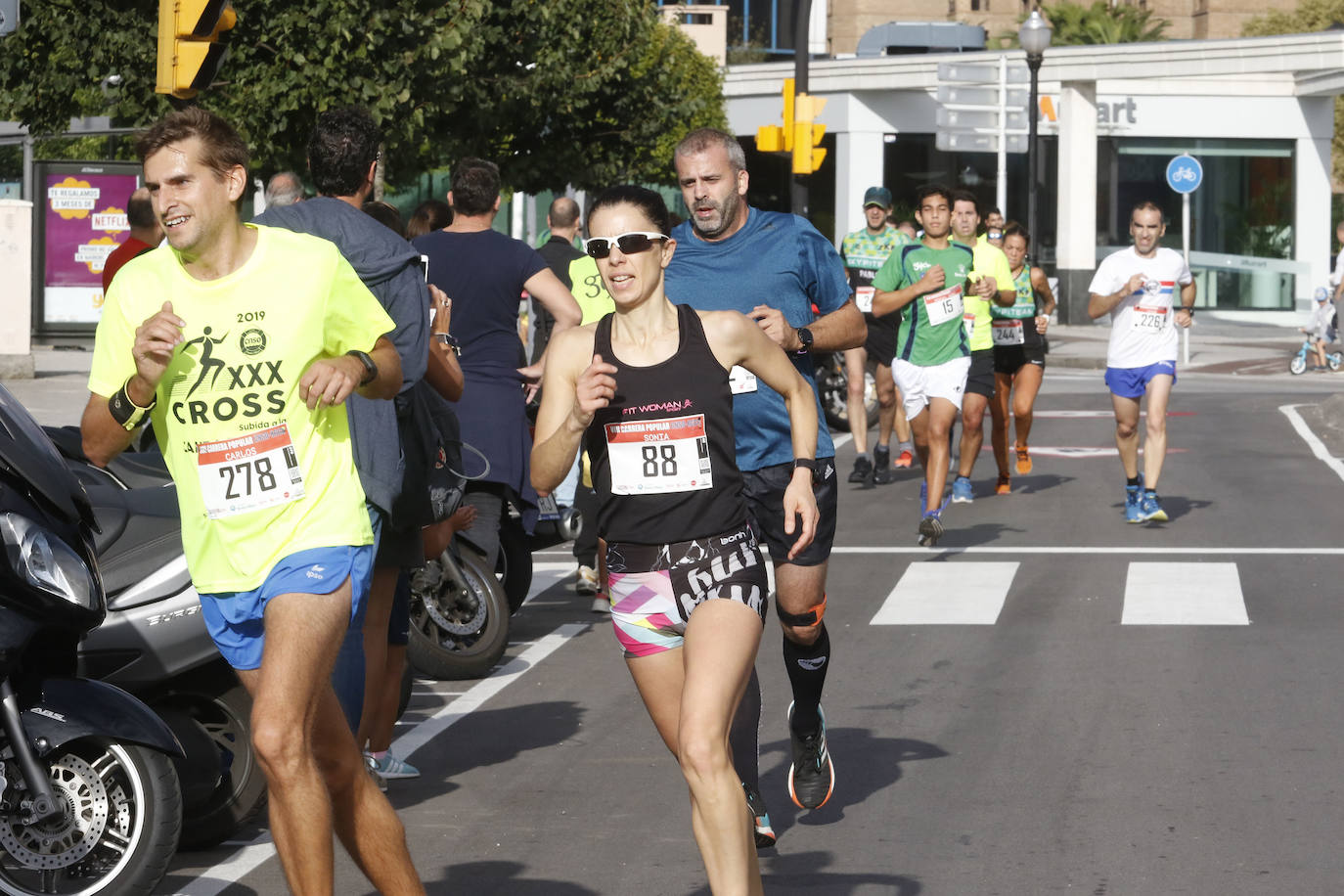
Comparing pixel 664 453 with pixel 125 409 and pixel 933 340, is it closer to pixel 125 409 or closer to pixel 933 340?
pixel 125 409

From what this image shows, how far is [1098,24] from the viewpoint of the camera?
207 feet

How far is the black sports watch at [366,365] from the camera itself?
4.57m

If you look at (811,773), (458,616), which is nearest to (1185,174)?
(458,616)

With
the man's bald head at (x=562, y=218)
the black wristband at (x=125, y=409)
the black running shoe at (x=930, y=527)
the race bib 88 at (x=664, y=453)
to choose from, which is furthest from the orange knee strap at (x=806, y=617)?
the man's bald head at (x=562, y=218)

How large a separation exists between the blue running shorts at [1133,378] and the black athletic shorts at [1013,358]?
7.68 feet

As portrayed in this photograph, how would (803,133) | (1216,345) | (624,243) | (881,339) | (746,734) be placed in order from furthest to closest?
(1216,345), (803,133), (881,339), (746,734), (624,243)

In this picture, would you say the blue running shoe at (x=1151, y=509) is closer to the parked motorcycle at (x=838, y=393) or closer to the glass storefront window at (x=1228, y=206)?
the parked motorcycle at (x=838, y=393)

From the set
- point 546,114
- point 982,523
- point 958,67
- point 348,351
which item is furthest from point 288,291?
point 958,67

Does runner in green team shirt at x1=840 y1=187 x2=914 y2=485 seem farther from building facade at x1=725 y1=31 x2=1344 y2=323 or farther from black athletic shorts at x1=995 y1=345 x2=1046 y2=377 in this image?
building facade at x1=725 y1=31 x2=1344 y2=323

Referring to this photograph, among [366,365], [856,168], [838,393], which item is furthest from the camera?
[856,168]

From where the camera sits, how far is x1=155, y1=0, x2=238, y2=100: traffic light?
10.1 meters

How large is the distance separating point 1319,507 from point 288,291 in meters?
10.6

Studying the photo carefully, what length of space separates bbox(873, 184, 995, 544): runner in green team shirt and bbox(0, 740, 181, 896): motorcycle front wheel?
7.45m

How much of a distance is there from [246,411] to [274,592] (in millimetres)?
402
